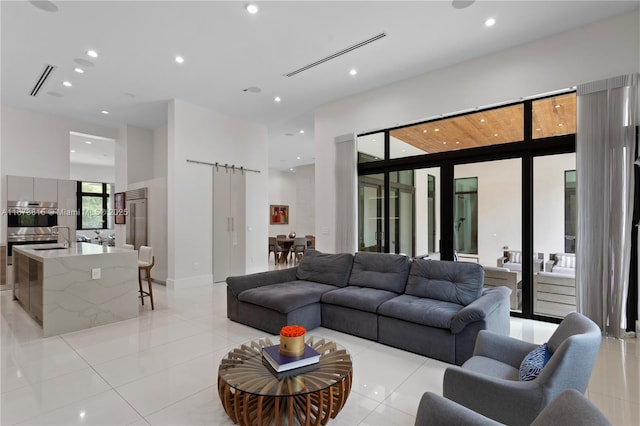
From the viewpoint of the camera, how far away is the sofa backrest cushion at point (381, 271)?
158 inches

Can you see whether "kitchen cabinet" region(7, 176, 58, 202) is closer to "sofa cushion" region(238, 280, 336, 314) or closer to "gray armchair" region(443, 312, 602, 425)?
"sofa cushion" region(238, 280, 336, 314)

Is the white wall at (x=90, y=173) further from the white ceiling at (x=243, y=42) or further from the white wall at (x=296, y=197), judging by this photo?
the white ceiling at (x=243, y=42)

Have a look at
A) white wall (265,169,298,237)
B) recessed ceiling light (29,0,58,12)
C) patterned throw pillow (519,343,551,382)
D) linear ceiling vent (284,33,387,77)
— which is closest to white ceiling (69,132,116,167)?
recessed ceiling light (29,0,58,12)

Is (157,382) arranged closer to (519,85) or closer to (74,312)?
(74,312)

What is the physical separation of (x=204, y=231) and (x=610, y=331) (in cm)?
654

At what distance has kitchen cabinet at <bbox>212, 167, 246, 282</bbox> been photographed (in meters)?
7.00

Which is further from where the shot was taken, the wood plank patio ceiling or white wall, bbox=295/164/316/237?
white wall, bbox=295/164/316/237

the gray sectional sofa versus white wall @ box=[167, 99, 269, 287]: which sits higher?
white wall @ box=[167, 99, 269, 287]

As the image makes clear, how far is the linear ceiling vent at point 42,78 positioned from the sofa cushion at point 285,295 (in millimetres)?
4625

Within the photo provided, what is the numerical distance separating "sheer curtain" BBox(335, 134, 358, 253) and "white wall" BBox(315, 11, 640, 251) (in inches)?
6.2

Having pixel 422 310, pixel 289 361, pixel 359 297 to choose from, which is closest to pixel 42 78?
pixel 359 297

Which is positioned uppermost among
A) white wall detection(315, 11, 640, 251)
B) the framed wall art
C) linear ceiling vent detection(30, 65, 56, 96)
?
linear ceiling vent detection(30, 65, 56, 96)

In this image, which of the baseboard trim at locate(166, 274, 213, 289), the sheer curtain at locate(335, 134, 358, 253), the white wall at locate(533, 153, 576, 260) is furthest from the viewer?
the baseboard trim at locate(166, 274, 213, 289)

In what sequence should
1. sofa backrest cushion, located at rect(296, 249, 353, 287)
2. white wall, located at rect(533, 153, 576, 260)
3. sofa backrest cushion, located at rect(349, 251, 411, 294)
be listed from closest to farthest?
sofa backrest cushion, located at rect(349, 251, 411, 294), white wall, located at rect(533, 153, 576, 260), sofa backrest cushion, located at rect(296, 249, 353, 287)
